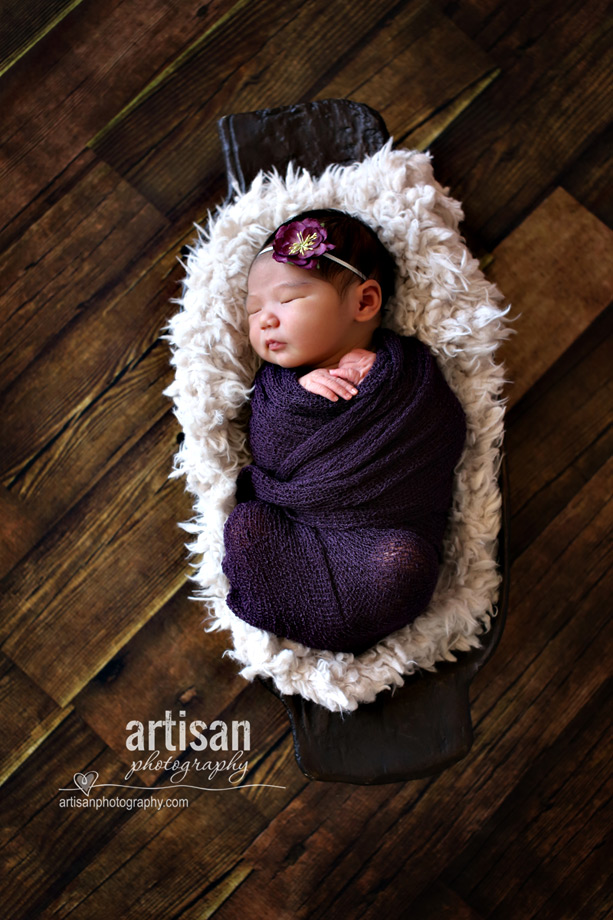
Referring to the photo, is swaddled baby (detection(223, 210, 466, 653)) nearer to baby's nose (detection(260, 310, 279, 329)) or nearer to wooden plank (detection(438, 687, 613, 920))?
baby's nose (detection(260, 310, 279, 329))

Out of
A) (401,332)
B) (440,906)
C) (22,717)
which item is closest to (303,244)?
(401,332)

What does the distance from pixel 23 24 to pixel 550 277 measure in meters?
1.06

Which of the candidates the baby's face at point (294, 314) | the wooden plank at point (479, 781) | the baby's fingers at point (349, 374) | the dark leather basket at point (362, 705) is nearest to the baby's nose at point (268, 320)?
the baby's face at point (294, 314)

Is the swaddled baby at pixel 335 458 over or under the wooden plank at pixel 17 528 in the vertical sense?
over

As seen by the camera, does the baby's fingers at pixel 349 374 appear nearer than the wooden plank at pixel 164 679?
Yes

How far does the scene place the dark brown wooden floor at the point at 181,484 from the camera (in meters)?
1.10

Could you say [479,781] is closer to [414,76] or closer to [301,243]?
[301,243]

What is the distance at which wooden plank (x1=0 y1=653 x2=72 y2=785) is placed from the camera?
1.10m

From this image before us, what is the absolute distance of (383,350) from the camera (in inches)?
36.9

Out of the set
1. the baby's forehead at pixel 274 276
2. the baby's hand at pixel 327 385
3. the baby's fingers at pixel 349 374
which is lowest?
the baby's hand at pixel 327 385

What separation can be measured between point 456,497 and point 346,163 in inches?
22.9

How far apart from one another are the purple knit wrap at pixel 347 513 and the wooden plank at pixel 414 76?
489 mm

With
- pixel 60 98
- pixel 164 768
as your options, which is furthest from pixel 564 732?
pixel 60 98

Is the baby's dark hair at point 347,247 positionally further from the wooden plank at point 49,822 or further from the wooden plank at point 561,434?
the wooden plank at point 49,822
